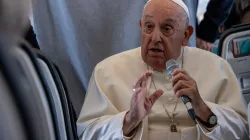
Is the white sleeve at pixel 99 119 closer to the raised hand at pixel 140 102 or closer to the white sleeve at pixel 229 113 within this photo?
the raised hand at pixel 140 102

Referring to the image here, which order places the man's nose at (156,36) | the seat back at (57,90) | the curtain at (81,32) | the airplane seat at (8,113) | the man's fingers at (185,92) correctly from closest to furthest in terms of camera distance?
the airplane seat at (8,113) → the seat back at (57,90) → the man's fingers at (185,92) → the man's nose at (156,36) → the curtain at (81,32)

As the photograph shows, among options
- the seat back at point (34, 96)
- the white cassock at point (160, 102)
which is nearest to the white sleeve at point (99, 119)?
the white cassock at point (160, 102)

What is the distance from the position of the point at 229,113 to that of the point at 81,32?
108cm

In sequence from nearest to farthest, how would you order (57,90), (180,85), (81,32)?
(57,90) < (180,85) < (81,32)

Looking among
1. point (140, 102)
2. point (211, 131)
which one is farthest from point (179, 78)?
point (211, 131)

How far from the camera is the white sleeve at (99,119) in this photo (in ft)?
5.81

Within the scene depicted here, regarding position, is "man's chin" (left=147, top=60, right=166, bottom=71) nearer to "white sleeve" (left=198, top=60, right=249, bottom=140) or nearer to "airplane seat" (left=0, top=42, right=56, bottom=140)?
"white sleeve" (left=198, top=60, right=249, bottom=140)

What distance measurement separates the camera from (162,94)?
73.5 inches

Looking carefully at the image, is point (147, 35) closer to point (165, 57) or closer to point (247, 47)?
point (165, 57)

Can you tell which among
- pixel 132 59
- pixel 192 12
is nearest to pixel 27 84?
pixel 132 59

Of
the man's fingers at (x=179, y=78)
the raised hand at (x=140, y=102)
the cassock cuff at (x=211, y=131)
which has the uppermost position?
the man's fingers at (x=179, y=78)

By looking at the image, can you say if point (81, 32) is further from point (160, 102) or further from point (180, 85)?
point (180, 85)

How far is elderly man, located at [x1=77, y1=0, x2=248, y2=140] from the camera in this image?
5.71 feet

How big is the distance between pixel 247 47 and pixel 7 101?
83.7 inches
